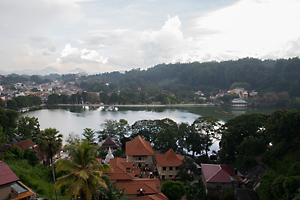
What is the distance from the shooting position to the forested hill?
2023 inches

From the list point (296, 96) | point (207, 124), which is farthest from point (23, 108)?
point (296, 96)

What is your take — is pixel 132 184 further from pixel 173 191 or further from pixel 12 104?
pixel 12 104

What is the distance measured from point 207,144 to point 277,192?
657cm

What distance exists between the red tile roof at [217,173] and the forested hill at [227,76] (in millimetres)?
42512

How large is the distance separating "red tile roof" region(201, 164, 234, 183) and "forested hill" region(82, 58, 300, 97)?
4251 cm

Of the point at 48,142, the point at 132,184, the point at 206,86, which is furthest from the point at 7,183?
the point at 206,86

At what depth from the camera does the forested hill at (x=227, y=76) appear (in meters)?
51.4

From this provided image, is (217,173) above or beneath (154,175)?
above

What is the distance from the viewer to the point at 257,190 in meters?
7.89

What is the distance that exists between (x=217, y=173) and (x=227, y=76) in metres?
60.7

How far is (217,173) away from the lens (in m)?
9.29

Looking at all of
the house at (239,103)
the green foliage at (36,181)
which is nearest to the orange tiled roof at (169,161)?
the green foliage at (36,181)

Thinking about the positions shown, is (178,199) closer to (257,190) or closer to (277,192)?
(257,190)

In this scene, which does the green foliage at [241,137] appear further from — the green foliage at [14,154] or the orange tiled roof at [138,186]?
the green foliage at [14,154]
